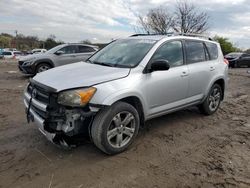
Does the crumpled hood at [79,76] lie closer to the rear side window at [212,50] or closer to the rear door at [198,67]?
the rear door at [198,67]

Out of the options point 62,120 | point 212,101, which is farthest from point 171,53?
point 62,120

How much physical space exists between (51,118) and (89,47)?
9355 mm

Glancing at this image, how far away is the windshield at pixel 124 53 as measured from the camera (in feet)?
13.9

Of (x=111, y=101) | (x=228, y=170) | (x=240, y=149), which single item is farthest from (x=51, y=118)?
(x=240, y=149)

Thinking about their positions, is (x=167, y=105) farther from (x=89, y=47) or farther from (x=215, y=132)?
(x=89, y=47)

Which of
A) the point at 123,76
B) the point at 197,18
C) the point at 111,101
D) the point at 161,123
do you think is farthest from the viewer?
the point at 197,18

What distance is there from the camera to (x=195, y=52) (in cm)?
524

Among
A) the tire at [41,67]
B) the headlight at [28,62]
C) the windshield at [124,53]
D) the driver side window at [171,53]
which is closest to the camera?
the windshield at [124,53]

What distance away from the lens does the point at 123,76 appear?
3773 millimetres

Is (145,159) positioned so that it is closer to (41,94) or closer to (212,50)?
(41,94)

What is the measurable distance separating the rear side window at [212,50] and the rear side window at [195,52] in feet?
0.82

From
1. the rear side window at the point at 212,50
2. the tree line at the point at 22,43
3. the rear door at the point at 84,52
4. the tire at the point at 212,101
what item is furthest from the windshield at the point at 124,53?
the tree line at the point at 22,43

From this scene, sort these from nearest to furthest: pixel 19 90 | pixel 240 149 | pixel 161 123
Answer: pixel 240 149 → pixel 161 123 → pixel 19 90

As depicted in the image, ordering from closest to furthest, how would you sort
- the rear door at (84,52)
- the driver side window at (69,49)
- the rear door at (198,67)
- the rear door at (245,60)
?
the rear door at (198,67), the driver side window at (69,49), the rear door at (84,52), the rear door at (245,60)
